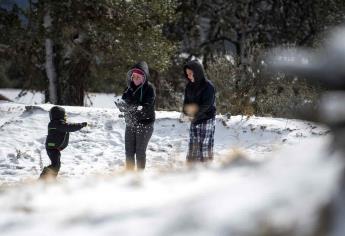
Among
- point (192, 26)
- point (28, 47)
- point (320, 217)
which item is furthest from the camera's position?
point (192, 26)

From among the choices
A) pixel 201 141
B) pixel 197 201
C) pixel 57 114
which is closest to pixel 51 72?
pixel 57 114

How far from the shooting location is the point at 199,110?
7.28 m

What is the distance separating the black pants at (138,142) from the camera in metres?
7.56

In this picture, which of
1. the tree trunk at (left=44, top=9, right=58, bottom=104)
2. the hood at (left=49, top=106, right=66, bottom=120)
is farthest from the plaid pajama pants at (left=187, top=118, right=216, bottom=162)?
the tree trunk at (left=44, top=9, right=58, bottom=104)

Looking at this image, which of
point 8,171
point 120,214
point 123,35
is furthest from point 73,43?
point 120,214

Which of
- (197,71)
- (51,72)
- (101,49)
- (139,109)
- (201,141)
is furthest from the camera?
(51,72)

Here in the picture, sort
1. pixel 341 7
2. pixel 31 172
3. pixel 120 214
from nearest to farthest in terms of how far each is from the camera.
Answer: pixel 120 214 < pixel 31 172 < pixel 341 7

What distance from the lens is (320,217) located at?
2.27 m

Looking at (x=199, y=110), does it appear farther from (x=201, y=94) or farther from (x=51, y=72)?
(x=51, y=72)

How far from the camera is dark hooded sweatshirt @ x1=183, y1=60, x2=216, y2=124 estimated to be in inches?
285

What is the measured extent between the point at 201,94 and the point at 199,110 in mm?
196

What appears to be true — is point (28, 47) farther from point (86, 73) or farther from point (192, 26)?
point (192, 26)

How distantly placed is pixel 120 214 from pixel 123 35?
14912mm

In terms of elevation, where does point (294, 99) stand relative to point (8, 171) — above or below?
above
